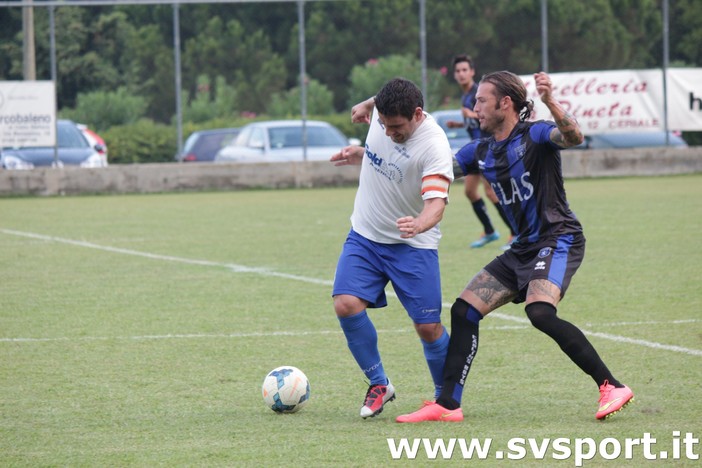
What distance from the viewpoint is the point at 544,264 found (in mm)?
5832

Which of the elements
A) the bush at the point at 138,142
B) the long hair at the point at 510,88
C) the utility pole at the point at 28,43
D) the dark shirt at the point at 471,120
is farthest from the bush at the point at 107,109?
the long hair at the point at 510,88

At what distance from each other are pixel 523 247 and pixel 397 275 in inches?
25.4

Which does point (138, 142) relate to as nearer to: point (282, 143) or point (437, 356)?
point (282, 143)

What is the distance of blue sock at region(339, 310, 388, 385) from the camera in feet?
19.9

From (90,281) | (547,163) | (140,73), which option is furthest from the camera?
(140,73)

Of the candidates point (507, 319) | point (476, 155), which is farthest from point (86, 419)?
point (507, 319)

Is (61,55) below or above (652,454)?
above

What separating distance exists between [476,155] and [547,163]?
43 cm

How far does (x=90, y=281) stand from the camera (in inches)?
443

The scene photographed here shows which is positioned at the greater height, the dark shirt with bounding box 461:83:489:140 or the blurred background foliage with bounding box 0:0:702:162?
the blurred background foliage with bounding box 0:0:702:162

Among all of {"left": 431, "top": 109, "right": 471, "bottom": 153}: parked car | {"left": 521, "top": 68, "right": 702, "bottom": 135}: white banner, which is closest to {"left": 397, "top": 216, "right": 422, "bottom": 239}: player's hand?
{"left": 521, "top": 68, "right": 702, "bottom": 135}: white banner

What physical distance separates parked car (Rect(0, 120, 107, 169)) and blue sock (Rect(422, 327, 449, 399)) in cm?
1726

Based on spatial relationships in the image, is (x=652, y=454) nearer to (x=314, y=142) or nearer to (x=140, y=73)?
(x=314, y=142)

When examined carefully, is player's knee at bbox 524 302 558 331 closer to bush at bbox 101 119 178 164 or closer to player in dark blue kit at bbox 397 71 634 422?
player in dark blue kit at bbox 397 71 634 422
